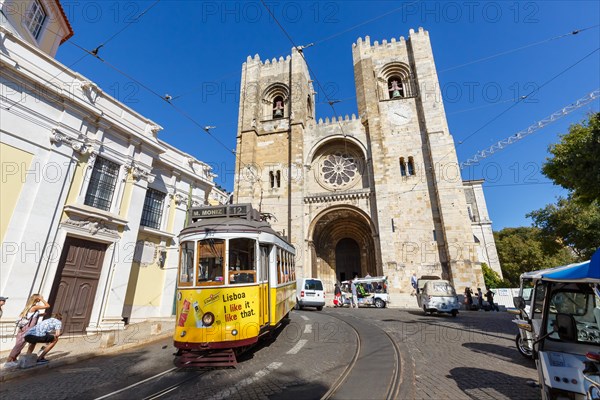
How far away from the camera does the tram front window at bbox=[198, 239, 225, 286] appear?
542 cm

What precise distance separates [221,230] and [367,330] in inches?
238

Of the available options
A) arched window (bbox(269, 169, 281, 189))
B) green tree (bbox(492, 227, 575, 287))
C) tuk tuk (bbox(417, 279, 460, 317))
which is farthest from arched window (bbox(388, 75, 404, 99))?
green tree (bbox(492, 227, 575, 287))


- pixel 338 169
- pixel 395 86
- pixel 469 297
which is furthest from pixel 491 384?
pixel 395 86

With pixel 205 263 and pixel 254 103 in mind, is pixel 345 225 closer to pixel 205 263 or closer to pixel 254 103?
pixel 254 103

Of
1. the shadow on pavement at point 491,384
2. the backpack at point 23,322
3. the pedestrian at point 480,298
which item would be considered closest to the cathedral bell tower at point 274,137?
the pedestrian at point 480,298

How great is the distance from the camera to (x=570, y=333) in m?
3.04

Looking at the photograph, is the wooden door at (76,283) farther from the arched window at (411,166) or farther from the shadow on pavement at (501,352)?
the arched window at (411,166)

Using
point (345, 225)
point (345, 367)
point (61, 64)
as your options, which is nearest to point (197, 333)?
point (345, 367)

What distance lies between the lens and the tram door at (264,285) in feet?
18.7

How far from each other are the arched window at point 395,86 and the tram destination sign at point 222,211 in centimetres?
2320

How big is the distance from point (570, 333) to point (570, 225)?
26.8 metres

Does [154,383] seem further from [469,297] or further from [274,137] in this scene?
[274,137]

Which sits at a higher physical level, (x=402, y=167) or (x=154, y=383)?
(x=402, y=167)

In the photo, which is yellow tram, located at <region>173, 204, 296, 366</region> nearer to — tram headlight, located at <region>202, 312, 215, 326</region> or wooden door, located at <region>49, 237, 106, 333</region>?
tram headlight, located at <region>202, 312, 215, 326</region>
